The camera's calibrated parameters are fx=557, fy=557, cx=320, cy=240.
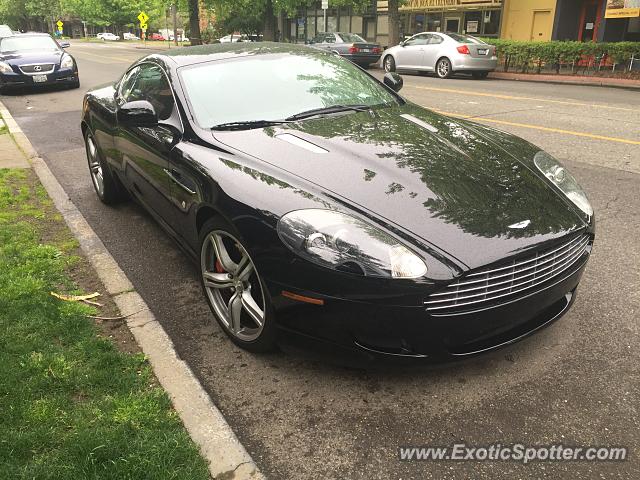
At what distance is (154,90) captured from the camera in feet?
13.3

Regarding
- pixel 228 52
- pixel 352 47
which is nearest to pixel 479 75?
pixel 352 47

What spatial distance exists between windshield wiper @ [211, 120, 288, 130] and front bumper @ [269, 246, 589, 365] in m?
1.29

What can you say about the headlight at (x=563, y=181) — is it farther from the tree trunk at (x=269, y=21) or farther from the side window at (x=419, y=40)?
the tree trunk at (x=269, y=21)

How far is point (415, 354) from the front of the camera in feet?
7.94

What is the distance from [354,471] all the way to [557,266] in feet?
4.39

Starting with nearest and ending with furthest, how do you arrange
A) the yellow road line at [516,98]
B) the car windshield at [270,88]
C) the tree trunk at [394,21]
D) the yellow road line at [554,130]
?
the car windshield at [270,88]
the yellow road line at [554,130]
the yellow road line at [516,98]
the tree trunk at [394,21]

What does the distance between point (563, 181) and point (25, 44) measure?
52.0 ft

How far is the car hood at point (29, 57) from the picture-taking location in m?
13.9

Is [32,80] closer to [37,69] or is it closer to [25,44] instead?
[37,69]

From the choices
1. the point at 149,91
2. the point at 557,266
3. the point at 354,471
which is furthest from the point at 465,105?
the point at 354,471

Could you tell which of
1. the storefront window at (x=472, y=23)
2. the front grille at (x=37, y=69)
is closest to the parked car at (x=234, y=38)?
the storefront window at (x=472, y=23)

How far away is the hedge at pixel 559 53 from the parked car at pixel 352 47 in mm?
5010

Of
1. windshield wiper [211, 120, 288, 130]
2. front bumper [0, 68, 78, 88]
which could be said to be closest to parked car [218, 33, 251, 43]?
front bumper [0, 68, 78, 88]

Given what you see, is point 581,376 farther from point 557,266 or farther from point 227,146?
point 227,146
